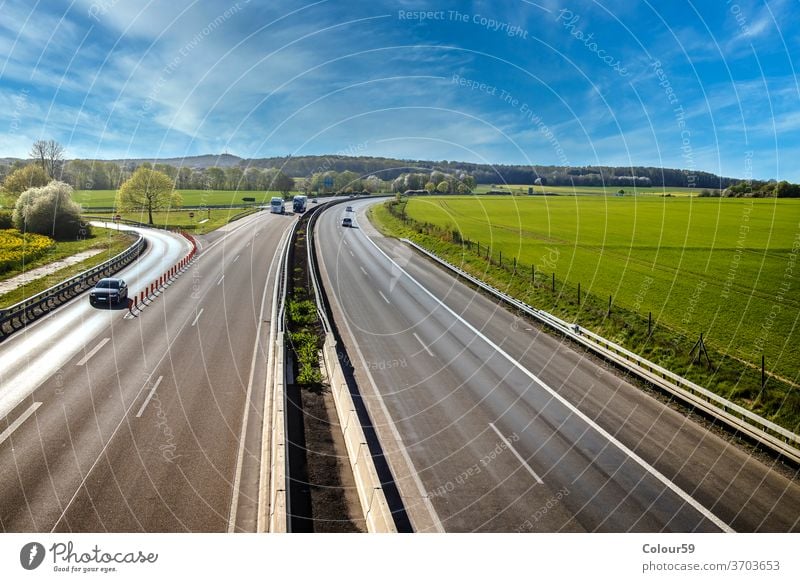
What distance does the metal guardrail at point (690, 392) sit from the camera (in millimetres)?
16406

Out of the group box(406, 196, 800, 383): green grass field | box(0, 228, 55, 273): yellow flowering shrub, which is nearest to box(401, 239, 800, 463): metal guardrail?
box(406, 196, 800, 383): green grass field

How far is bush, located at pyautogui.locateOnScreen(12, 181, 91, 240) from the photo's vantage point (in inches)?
2783

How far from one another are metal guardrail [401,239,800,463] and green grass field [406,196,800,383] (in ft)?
21.2

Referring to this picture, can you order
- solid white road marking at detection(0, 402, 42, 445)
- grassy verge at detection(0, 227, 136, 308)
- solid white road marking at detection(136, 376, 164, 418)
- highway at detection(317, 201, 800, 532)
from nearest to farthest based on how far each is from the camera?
highway at detection(317, 201, 800, 532) < solid white road marking at detection(0, 402, 42, 445) < solid white road marking at detection(136, 376, 164, 418) < grassy verge at detection(0, 227, 136, 308)

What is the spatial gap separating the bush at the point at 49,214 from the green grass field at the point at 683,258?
6127cm

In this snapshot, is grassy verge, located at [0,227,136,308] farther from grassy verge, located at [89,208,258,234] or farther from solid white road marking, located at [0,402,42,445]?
solid white road marking, located at [0,402,42,445]

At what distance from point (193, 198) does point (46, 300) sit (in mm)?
128751

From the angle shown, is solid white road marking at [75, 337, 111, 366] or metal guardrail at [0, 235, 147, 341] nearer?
solid white road marking at [75, 337, 111, 366]

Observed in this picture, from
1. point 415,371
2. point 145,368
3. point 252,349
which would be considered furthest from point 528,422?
point 145,368

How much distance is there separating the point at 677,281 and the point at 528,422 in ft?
113

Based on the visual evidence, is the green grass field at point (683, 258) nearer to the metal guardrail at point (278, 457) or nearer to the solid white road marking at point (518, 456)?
the solid white road marking at point (518, 456)

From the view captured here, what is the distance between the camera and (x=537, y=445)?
1716 centimetres

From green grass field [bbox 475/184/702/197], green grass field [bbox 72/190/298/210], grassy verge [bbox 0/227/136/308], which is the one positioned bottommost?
grassy verge [bbox 0/227/136/308]

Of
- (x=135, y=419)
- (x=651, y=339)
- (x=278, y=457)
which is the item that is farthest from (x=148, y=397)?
(x=651, y=339)
